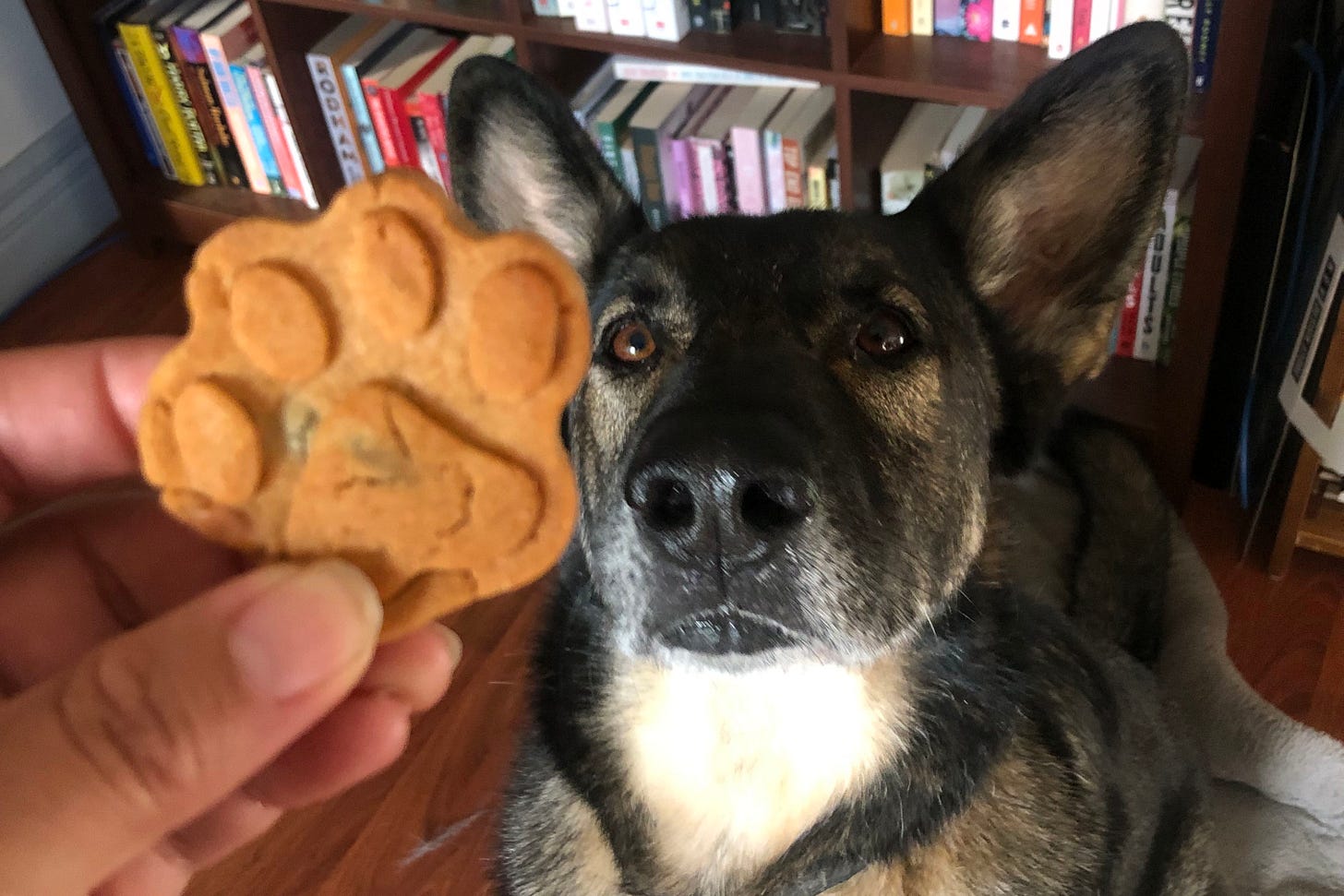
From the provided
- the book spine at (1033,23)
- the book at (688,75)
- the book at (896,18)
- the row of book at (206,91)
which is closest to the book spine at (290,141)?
the row of book at (206,91)

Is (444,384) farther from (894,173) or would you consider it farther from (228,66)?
(228,66)

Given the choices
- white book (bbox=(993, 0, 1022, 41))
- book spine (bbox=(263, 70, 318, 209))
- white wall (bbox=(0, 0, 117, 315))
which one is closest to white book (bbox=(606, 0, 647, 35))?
white book (bbox=(993, 0, 1022, 41))

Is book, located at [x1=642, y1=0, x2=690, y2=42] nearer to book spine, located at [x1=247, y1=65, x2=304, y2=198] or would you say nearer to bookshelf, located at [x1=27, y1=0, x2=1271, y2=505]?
bookshelf, located at [x1=27, y1=0, x2=1271, y2=505]

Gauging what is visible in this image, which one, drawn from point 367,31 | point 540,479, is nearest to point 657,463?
point 540,479

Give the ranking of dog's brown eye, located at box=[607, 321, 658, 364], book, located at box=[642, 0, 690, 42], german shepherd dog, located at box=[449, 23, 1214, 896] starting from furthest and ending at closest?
book, located at box=[642, 0, 690, 42], dog's brown eye, located at box=[607, 321, 658, 364], german shepherd dog, located at box=[449, 23, 1214, 896]

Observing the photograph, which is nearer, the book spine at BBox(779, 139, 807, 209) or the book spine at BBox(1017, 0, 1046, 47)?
the book spine at BBox(1017, 0, 1046, 47)
